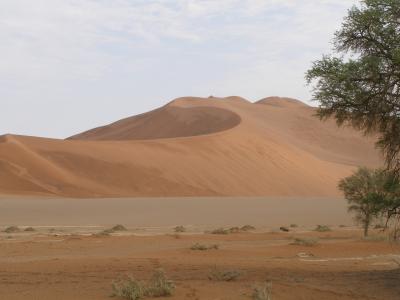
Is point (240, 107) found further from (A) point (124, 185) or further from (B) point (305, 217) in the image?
(B) point (305, 217)

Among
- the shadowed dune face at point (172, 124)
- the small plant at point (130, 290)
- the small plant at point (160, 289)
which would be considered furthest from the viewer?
the shadowed dune face at point (172, 124)

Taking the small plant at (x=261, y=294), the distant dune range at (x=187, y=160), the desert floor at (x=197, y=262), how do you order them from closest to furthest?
the small plant at (x=261, y=294) < the desert floor at (x=197, y=262) < the distant dune range at (x=187, y=160)

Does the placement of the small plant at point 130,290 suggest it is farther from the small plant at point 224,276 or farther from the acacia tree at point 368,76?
the acacia tree at point 368,76

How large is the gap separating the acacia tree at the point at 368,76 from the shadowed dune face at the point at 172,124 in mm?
68588

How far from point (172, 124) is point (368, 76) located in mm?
78290

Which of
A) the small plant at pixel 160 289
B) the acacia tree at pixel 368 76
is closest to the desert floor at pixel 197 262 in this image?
the small plant at pixel 160 289

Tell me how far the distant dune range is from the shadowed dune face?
0.16m

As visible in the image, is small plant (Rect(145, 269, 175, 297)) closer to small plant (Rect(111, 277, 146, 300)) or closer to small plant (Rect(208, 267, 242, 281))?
small plant (Rect(111, 277, 146, 300))

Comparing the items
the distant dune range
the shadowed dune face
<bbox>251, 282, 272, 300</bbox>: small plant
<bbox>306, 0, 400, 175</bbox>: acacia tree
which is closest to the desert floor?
<bbox>251, 282, 272, 300</bbox>: small plant

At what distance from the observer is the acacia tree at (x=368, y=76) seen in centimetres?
1069

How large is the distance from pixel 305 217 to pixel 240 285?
27.7 meters

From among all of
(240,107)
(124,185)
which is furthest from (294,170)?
(240,107)

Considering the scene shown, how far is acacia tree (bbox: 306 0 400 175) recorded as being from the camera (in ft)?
35.1

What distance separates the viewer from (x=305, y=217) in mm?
38000
